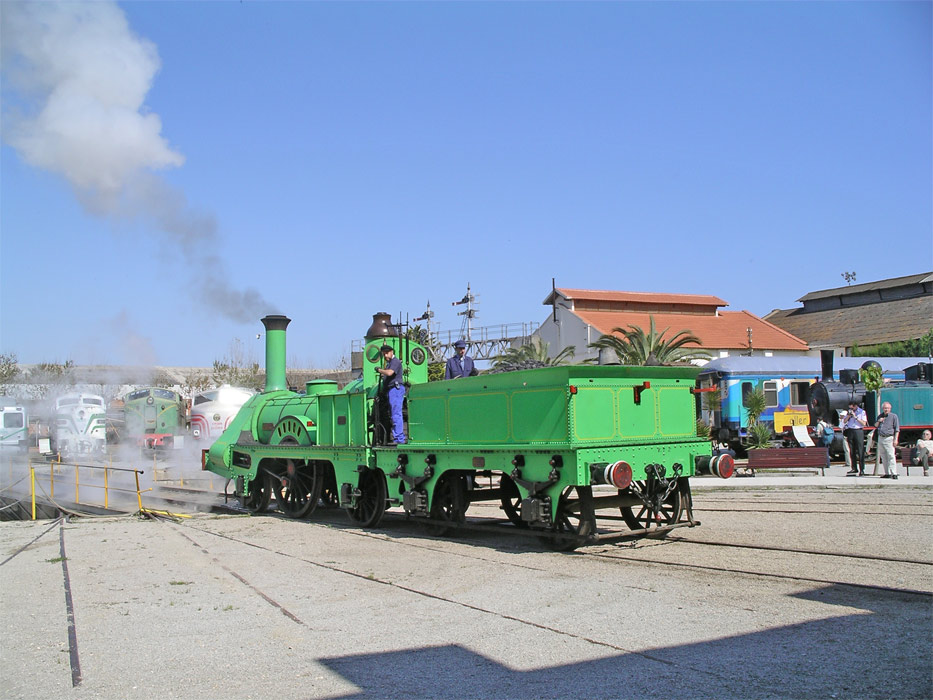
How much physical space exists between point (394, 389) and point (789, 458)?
1185cm

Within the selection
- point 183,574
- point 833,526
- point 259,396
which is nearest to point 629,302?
point 259,396

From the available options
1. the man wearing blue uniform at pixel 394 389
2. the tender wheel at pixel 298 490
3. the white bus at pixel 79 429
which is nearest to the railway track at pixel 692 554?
the man wearing blue uniform at pixel 394 389

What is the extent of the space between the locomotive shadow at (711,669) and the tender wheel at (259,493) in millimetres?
10236

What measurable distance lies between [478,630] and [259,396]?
Result: 11.1 meters

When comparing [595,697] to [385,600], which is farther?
[385,600]

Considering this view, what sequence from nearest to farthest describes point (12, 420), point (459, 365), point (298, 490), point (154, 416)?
point (459, 365)
point (298, 490)
point (12, 420)
point (154, 416)

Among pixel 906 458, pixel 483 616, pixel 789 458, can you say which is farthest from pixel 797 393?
pixel 483 616

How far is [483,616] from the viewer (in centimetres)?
673

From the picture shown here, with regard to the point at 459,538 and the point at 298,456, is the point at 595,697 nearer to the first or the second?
the point at 459,538

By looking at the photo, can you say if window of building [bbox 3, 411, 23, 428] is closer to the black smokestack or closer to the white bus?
the white bus

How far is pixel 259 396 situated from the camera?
1652 cm

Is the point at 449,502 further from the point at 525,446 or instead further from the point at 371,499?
the point at 525,446

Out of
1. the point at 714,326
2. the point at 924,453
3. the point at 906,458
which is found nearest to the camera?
the point at 924,453

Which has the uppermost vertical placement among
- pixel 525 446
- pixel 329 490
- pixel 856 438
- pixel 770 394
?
pixel 770 394
